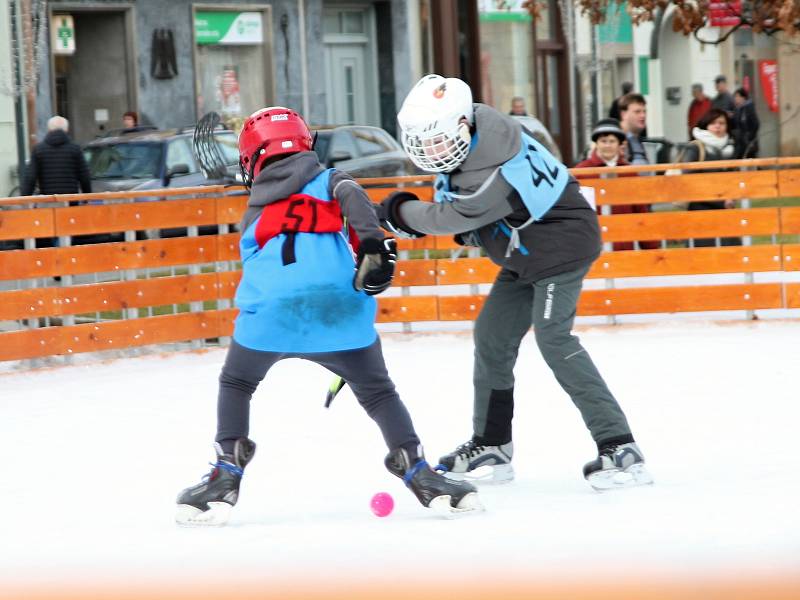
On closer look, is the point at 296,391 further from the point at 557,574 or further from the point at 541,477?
the point at 557,574

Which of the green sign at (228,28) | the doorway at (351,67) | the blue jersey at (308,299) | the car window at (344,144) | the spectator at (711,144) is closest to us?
the blue jersey at (308,299)

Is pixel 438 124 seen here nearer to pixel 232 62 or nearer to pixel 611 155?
pixel 611 155

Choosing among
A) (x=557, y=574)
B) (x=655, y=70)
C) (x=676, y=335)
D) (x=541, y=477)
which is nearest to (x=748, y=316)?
(x=676, y=335)

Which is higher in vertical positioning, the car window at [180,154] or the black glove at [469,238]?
the car window at [180,154]

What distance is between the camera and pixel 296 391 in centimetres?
933

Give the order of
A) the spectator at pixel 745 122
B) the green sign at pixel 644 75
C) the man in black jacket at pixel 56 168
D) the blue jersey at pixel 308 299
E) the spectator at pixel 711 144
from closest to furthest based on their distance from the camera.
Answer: the blue jersey at pixel 308 299, the spectator at pixel 711 144, the man in black jacket at pixel 56 168, the spectator at pixel 745 122, the green sign at pixel 644 75

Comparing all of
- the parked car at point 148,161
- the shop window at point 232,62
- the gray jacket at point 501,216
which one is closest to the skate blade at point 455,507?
the gray jacket at point 501,216

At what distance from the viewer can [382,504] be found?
233 inches

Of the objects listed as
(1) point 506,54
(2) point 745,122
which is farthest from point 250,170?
(1) point 506,54

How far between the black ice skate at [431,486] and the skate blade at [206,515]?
589mm

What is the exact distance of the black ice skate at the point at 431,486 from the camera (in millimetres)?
5863

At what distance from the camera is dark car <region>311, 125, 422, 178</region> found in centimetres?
1914

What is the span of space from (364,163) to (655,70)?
61.1 feet

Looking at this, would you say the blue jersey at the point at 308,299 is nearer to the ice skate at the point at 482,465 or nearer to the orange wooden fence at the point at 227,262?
the ice skate at the point at 482,465
